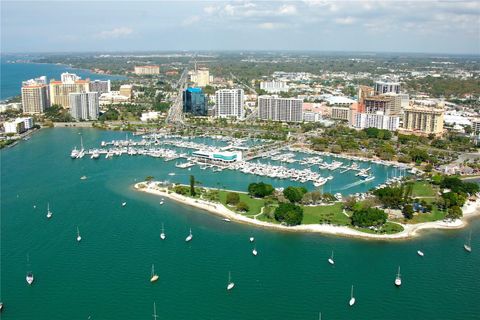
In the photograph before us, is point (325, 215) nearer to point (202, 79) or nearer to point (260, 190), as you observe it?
point (260, 190)

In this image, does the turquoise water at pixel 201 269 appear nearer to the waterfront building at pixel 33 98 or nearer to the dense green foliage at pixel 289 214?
the dense green foliage at pixel 289 214

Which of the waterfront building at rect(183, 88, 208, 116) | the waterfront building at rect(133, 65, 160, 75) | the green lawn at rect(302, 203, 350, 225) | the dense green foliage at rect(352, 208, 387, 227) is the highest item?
the waterfront building at rect(133, 65, 160, 75)

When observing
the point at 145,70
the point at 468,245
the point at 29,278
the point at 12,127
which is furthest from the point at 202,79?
the point at 29,278

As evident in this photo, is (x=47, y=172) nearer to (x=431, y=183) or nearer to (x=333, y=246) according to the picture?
(x=333, y=246)

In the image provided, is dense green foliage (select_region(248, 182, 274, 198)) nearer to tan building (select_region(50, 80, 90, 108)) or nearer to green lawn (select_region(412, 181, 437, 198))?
green lawn (select_region(412, 181, 437, 198))

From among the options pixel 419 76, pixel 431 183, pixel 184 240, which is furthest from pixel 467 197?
pixel 419 76

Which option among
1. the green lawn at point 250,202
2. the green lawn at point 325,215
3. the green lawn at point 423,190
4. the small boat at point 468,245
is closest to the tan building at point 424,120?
the green lawn at point 423,190

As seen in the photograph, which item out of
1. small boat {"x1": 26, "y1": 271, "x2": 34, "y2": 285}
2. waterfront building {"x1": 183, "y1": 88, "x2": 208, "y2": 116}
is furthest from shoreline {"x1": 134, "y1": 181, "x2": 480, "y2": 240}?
waterfront building {"x1": 183, "y1": 88, "x2": 208, "y2": 116}
